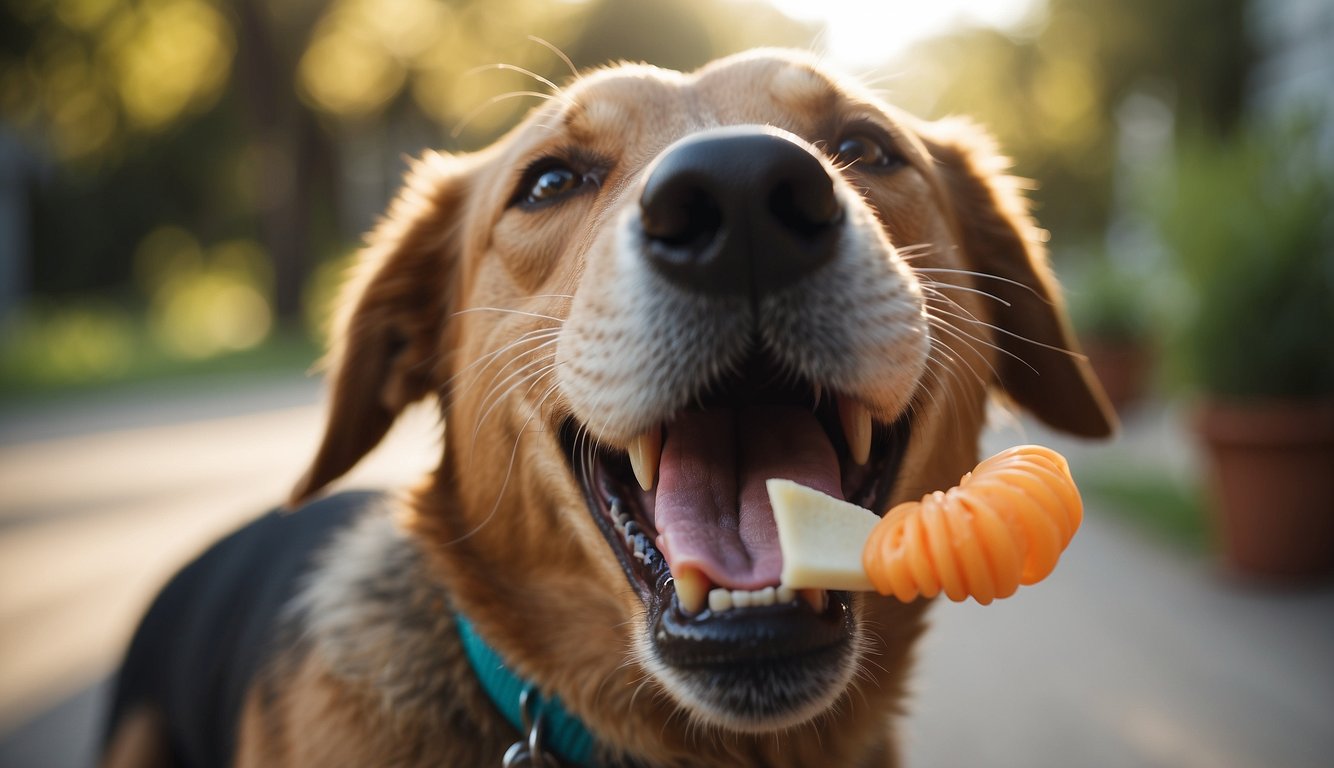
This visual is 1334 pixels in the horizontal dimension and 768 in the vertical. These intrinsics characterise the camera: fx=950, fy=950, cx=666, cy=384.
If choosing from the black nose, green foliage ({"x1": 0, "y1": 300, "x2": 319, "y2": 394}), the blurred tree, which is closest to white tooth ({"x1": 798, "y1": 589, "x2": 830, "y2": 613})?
the black nose

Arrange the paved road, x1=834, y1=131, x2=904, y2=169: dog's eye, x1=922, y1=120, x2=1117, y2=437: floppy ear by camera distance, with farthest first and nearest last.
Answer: the paved road < x1=922, y1=120, x2=1117, y2=437: floppy ear < x1=834, y1=131, x2=904, y2=169: dog's eye

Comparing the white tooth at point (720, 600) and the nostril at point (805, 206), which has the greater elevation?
the nostril at point (805, 206)

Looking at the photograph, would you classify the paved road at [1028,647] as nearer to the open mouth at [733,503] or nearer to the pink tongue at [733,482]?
the open mouth at [733,503]

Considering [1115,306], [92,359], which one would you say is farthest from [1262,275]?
[92,359]

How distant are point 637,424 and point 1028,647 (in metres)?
3.59

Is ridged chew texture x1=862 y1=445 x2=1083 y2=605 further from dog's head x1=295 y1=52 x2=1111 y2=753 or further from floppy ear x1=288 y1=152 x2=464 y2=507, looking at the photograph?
floppy ear x1=288 y1=152 x2=464 y2=507

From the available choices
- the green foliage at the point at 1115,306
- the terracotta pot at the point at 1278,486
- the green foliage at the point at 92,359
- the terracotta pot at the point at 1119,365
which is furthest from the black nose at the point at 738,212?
the green foliage at the point at 92,359

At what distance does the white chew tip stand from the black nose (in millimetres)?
387

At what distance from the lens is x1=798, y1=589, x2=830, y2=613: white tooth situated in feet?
5.71

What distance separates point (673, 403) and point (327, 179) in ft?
133

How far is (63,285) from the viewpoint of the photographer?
1357 inches

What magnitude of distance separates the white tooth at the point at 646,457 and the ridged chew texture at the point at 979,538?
505 mm

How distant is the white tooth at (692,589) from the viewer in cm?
173

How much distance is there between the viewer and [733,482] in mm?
1964
